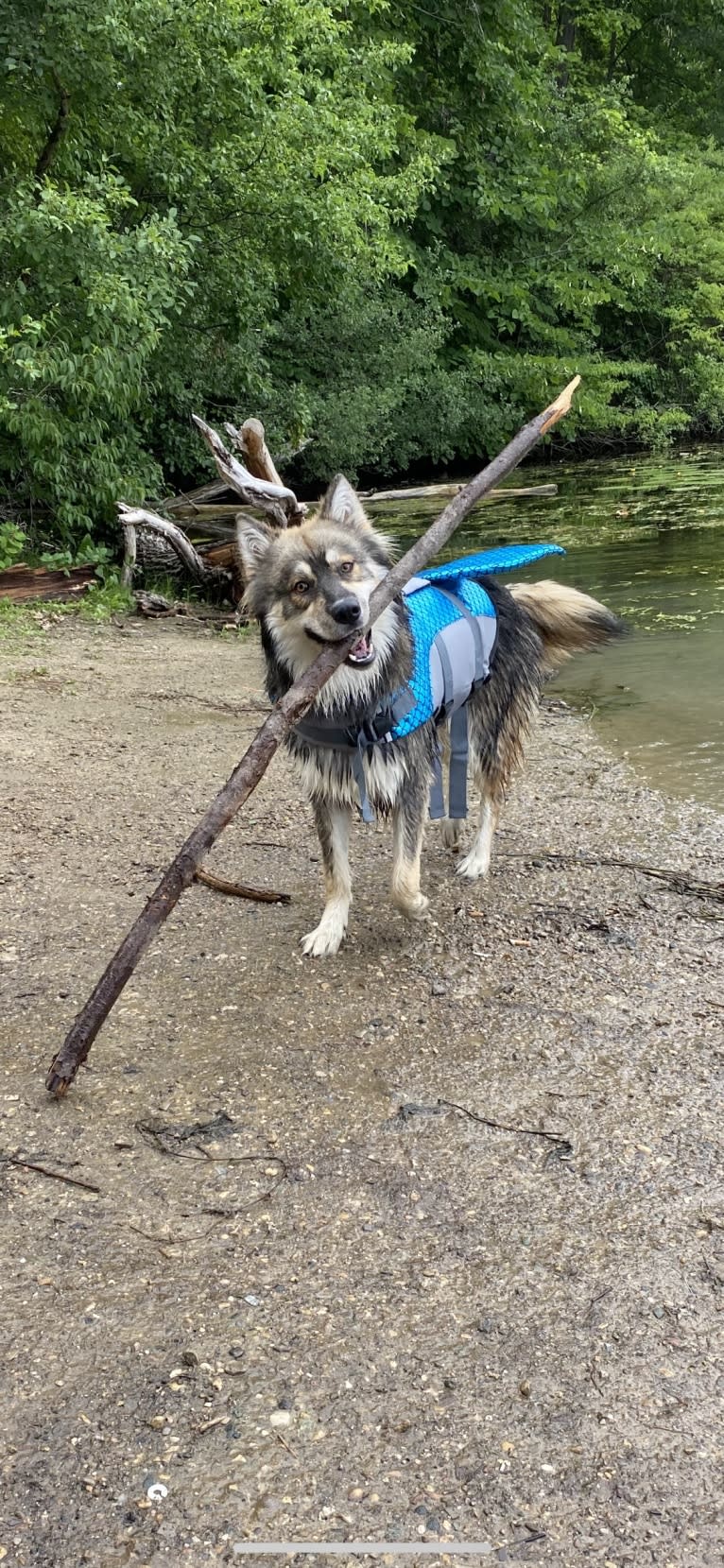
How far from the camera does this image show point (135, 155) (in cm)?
1262

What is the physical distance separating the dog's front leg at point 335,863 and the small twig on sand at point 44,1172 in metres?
1.56

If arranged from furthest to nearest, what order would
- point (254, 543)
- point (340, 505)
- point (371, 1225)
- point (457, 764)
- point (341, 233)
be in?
point (341, 233) < point (457, 764) < point (340, 505) < point (254, 543) < point (371, 1225)

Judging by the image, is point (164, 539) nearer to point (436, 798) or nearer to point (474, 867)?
point (474, 867)

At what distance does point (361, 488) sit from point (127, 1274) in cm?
2045

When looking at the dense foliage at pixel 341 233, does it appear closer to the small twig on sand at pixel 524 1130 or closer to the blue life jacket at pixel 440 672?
the blue life jacket at pixel 440 672

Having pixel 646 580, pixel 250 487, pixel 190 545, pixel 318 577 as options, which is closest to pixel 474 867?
pixel 318 577

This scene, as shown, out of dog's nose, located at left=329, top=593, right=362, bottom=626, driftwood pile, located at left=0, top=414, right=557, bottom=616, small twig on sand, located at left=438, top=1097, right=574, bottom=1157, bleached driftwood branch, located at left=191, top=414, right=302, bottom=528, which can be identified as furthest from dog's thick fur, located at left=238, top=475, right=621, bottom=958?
bleached driftwood branch, located at left=191, top=414, right=302, bottom=528

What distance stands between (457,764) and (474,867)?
1.62 feet

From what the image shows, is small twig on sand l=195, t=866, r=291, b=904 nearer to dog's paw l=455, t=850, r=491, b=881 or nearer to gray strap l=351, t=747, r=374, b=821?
gray strap l=351, t=747, r=374, b=821

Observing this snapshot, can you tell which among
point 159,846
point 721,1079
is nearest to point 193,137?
point 159,846

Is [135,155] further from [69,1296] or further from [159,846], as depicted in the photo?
[69,1296]

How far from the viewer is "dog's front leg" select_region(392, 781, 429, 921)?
14.3 ft

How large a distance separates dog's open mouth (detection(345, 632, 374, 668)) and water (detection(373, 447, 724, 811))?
234 centimetres

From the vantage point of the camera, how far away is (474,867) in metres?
5.05
